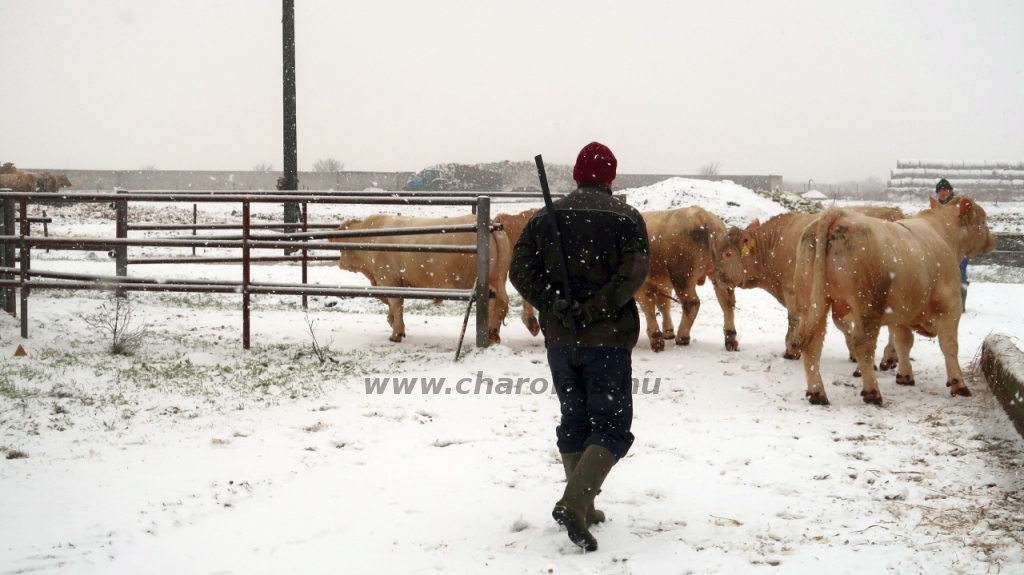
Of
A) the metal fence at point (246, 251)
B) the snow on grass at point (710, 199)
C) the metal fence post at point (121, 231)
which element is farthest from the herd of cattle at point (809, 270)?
the snow on grass at point (710, 199)

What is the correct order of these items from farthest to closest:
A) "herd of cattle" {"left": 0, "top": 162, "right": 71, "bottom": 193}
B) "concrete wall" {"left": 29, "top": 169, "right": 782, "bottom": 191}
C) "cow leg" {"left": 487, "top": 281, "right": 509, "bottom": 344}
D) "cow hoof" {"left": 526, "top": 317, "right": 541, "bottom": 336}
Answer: "concrete wall" {"left": 29, "top": 169, "right": 782, "bottom": 191}
"herd of cattle" {"left": 0, "top": 162, "right": 71, "bottom": 193}
"cow hoof" {"left": 526, "top": 317, "right": 541, "bottom": 336}
"cow leg" {"left": 487, "top": 281, "right": 509, "bottom": 344}

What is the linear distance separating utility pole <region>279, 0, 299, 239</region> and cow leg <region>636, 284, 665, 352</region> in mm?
7887

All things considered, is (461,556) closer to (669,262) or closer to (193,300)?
(669,262)

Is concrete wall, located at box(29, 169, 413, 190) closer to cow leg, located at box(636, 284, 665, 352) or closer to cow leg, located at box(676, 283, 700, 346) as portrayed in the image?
cow leg, located at box(636, 284, 665, 352)

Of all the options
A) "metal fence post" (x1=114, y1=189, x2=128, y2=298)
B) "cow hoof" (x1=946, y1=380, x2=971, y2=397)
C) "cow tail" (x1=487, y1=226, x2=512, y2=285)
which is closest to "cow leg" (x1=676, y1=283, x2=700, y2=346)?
"cow tail" (x1=487, y1=226, x2=512, y2=285)

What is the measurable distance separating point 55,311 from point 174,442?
5.11 m

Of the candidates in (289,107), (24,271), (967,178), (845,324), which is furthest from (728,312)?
(967,178)

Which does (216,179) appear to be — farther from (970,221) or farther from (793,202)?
(970,221)

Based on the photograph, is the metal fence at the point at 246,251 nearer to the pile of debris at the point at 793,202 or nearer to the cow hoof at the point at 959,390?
the cow hoof at the point at 959,390

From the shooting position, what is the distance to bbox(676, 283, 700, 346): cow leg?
28.5 feet

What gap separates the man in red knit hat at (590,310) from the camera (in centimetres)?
343

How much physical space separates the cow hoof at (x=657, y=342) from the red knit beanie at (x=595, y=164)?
490cm

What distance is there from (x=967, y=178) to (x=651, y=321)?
71.8 ft

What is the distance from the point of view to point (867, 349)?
5977 mm
